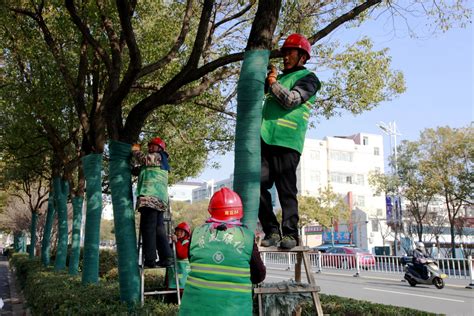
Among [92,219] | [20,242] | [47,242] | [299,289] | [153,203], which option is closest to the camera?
[299,289]

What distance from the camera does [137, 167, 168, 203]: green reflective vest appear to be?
6.07m

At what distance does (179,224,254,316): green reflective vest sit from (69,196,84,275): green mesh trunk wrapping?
9832 millimetres

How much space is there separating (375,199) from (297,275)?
5910cm

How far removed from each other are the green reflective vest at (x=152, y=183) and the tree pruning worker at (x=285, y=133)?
2551 mm

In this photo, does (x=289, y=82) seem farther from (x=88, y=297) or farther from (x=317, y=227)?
(x=317, y=227)

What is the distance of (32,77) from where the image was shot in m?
11.7

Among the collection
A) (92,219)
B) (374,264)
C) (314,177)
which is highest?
(314,177)

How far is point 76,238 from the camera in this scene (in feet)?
42.1

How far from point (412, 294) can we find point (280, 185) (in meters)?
11.2

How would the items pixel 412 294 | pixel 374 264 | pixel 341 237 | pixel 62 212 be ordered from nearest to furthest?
pixel 412 294 < pixel 62 212 < pixel 374 264 < pixel 341 237

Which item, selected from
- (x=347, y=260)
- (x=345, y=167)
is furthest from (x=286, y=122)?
(x=345, y=167)

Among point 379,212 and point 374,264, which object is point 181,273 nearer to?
point 374,264

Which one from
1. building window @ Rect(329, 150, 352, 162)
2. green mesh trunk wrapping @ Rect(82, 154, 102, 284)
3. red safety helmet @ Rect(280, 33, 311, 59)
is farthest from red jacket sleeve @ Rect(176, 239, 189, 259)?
building window @ Rect(329, 150, 352, 162)

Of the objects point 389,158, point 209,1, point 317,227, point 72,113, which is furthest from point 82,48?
point 317,227
